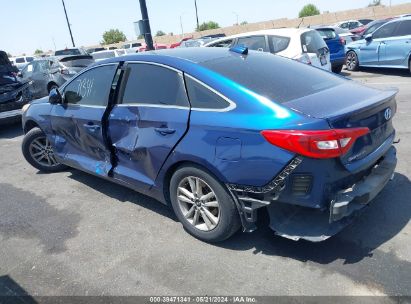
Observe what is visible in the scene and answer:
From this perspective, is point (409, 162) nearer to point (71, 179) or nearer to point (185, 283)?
point (185, 283)

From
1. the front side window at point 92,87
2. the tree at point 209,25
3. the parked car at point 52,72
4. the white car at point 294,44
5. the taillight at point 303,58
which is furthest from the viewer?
the tree at point 209,25

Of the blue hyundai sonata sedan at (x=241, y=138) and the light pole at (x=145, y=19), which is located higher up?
the light pole at (x=145, y=19)

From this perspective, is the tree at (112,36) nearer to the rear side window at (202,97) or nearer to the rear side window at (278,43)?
the rear side window at (278,43)

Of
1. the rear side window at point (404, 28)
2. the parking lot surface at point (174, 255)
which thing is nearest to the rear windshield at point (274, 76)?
the parking lot surface at point (174, 255)

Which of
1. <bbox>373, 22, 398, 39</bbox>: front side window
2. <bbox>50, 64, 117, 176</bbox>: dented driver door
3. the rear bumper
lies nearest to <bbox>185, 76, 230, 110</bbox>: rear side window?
the rear bumper

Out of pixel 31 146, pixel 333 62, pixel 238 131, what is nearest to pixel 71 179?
pixel 31 146

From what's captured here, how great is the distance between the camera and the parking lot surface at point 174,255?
2.89m

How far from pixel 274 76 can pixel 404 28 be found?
9.68 meters

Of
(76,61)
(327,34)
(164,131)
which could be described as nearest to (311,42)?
(327,34)

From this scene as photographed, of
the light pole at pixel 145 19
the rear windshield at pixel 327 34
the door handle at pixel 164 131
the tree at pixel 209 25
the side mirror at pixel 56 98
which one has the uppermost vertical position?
the light pole at pixel 145 19

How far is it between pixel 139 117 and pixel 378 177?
7.12ft

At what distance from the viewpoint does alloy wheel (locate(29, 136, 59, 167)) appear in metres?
5.70

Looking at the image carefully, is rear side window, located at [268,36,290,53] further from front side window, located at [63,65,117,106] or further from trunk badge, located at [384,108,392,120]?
trunk badge, located at [384,108,392,120]

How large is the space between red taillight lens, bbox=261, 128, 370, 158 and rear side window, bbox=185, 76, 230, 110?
57cm
